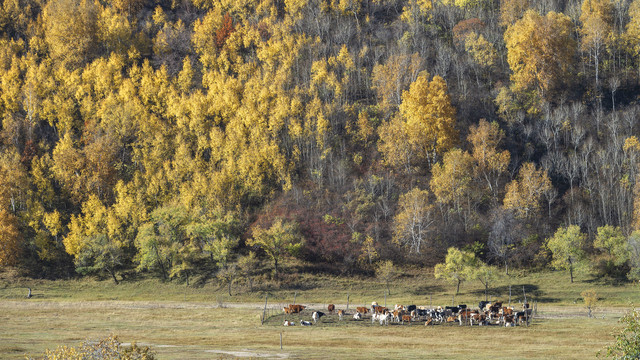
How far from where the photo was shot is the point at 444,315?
2466 inches

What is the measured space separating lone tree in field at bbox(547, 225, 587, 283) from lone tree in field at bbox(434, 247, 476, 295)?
12549 millimetres

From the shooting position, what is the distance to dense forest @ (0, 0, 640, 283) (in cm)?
9031

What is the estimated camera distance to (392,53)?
128m

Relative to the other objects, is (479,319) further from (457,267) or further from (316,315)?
(316,315)

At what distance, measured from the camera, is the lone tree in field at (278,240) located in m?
87.5

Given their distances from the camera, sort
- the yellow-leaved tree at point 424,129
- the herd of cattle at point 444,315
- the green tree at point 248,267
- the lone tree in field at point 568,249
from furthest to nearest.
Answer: the yellow-leaved tree at point 424,129
the green tree at point 248,267
the lone tree in field at point 568,249
the herd of cattle at point 444,315

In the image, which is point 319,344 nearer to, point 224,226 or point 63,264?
point 224,226

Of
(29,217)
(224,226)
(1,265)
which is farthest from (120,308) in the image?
(29,217)

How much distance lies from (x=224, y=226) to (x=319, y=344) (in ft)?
146

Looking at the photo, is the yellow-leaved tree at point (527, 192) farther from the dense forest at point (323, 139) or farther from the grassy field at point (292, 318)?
the grassy field at point (292, 318)

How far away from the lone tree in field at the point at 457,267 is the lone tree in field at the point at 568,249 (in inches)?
494

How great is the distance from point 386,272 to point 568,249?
A: 26.8m

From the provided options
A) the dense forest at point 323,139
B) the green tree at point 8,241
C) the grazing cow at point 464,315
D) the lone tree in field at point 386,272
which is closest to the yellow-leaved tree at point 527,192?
the dense forest at point 323,139

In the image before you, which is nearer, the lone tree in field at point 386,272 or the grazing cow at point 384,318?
the grazing cow at point 384,318
